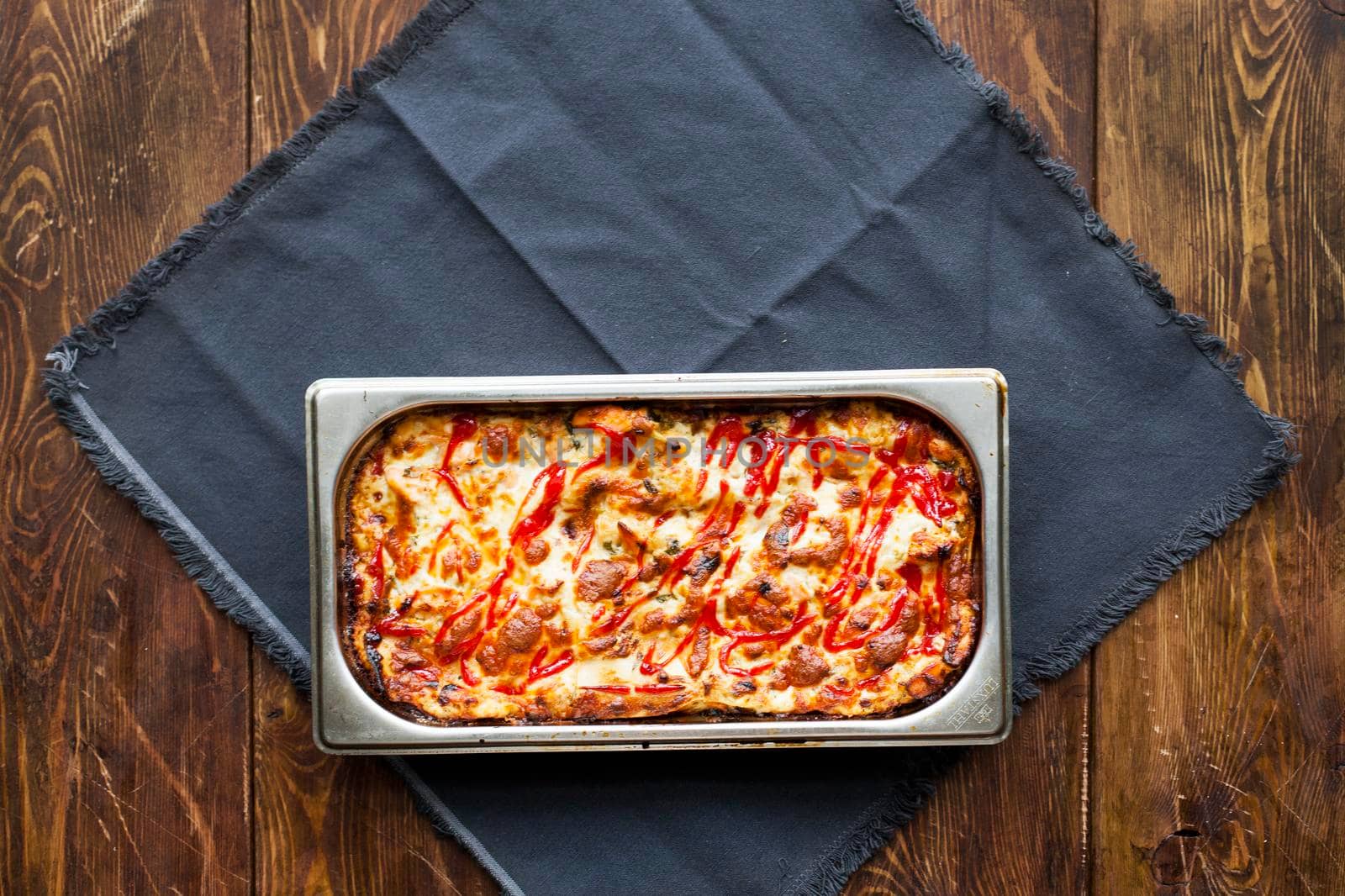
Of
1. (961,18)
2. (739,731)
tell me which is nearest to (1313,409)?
(961,18)

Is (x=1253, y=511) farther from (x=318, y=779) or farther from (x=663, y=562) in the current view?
(x=318, y=779)

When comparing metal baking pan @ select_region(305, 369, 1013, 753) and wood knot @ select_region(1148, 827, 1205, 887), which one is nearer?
metal baking pan @ select_region(305, 369, 1013, 753)

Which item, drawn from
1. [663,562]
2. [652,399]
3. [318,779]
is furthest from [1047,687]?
[318,779]

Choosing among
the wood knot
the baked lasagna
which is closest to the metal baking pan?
the baked lasagna

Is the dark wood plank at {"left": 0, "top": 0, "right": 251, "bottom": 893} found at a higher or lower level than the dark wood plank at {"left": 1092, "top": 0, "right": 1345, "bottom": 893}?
higher

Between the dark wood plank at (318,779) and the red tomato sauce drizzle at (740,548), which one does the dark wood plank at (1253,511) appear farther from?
the dark wood plank at (318,779)

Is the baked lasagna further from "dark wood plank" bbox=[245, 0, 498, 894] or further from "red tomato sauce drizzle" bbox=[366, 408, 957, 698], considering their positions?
"dark wood plank" bbox=[245, 0, 498, 894]
